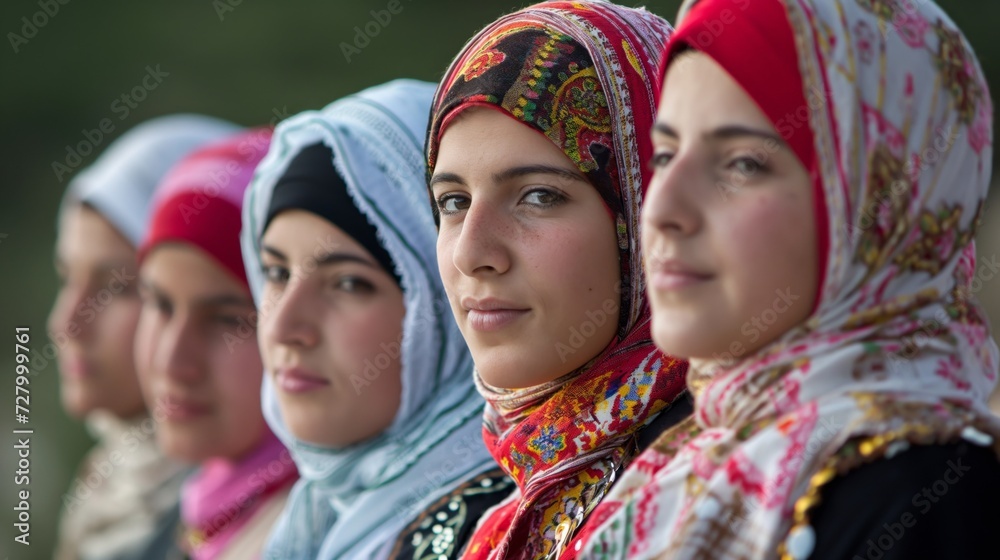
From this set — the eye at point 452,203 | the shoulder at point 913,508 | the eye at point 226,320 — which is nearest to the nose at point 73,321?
the eye at point 226,320

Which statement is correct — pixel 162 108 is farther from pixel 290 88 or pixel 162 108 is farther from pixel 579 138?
pixel 579 138

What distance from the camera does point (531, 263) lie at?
2.51 m

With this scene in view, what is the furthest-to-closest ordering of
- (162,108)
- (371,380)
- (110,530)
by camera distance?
(162,108)
(110,530)
(371,380)

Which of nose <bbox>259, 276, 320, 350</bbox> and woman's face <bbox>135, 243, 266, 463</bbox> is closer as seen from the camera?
nose <bbox>259, 276, 320, 350</bbox>

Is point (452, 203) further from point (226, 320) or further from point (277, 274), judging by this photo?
point (226, 320)

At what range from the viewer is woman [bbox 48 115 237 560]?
550 centimetres

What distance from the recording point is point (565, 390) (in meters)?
2.59

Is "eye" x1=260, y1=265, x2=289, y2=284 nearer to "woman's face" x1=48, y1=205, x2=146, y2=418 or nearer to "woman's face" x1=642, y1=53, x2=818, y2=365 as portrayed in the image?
"woman's face" x1=642, y1=53, x2=818, y2=365

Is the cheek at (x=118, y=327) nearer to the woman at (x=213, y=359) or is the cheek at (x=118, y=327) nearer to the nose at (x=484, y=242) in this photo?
the woman at (x=213, y=359)

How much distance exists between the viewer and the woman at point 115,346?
5500 mm

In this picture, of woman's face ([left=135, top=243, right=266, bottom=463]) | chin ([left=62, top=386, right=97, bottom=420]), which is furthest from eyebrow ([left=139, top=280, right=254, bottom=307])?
chin ([left=62, top=386, right=97, bottom=420])

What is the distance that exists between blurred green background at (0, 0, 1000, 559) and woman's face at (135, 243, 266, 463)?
3.88 meters

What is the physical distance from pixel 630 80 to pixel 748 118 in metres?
0.67

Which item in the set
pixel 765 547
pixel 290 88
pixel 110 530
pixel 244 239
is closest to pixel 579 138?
pixel 765 547
